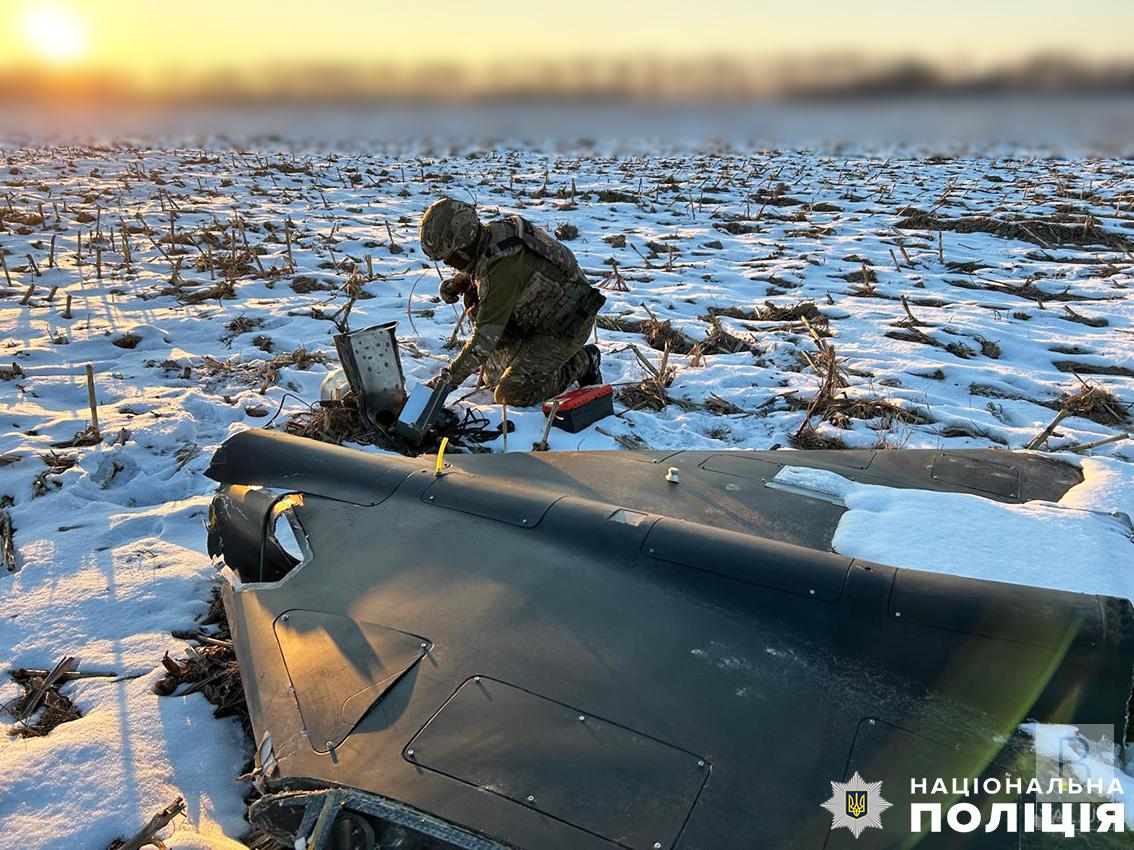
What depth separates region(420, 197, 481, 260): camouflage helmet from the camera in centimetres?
485

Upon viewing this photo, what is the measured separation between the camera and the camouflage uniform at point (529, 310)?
4988mm

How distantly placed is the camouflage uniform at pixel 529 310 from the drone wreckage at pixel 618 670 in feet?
8.35

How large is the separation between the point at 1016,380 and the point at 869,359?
44.1 inches

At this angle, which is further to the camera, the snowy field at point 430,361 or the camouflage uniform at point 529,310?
the camouflage uniform at point 529,310

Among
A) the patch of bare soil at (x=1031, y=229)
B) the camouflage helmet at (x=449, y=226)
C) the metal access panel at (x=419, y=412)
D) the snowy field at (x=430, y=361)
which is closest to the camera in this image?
the snowy field at (x=430, y=361)

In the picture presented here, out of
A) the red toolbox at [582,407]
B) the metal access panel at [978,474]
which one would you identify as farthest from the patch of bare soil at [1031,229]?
the metal access panel at [978,474]

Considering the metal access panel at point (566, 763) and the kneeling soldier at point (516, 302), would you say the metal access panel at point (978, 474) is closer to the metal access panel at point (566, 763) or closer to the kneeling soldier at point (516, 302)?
the metal access panel at point (566, 763)

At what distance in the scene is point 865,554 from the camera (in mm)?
2354

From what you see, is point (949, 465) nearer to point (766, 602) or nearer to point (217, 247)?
point (766, 602)

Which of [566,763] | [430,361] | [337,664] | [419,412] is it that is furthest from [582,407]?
[566,763]

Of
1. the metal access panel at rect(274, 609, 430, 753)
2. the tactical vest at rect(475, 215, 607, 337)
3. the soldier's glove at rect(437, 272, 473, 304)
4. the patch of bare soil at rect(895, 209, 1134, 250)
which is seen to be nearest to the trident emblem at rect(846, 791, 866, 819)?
the metal access panel at rect(274, 609, 430, 753)

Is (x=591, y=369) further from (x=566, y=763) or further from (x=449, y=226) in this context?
(x=566, y=763)

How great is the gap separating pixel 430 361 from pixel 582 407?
6.10 ft

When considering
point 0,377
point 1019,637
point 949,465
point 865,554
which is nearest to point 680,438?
point 949,465
